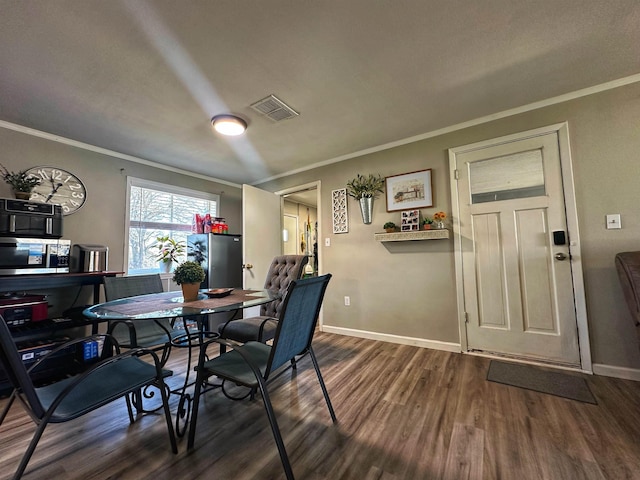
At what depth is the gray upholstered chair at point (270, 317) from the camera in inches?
80.2

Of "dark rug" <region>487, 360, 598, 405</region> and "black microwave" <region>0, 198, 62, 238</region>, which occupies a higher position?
"black microwave" <region>0, 198, 62, 238</region>

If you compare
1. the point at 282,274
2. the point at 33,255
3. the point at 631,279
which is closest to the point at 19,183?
the point at 33,255

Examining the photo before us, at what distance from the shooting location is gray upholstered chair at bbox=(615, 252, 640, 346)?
1.64 metres

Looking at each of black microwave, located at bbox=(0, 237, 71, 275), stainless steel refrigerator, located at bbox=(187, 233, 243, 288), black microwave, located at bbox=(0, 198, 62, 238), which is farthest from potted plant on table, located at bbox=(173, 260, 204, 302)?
stainless steel refrigerator, located at bbox=(187, 233, 243, 288)

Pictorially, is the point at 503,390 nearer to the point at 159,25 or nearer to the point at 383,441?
the point at 383,441

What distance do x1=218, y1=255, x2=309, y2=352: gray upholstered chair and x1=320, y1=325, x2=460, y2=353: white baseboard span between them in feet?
3.89

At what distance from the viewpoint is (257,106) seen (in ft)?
7.39

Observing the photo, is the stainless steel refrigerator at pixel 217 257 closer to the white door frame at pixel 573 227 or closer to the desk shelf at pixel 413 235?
the desk shelf at pixel 413 235

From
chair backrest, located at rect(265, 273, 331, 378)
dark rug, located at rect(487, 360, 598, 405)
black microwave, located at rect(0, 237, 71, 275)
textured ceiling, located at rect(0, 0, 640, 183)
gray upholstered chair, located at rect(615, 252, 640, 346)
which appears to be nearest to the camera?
chair backrest, located at rect(265, 273, 331, 378)

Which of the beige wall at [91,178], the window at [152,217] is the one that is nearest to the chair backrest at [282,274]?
the window at [152,217]

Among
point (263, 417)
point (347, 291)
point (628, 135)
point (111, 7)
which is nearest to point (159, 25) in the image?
point (111, 7)

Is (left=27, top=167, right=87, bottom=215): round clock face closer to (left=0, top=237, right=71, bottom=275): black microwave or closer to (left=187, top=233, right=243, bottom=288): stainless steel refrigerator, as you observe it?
(left=0, top=237, right=71, bottom=275): black microwave

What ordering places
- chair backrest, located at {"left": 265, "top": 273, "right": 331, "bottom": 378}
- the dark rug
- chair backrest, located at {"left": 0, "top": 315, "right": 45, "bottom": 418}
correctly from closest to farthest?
chair backrest, located at {"left": 0, "top": 315, "right": 45, "bottom": 418}
chair backrest, located at {"left": 265, "top": 273, "right": 331, "bottom": 378}
the dark rug

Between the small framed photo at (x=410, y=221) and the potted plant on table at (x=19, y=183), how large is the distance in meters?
3.66
